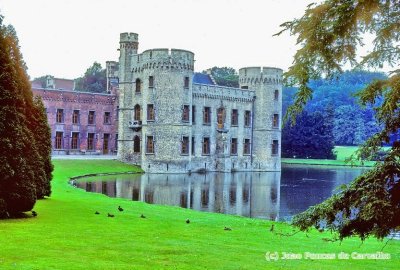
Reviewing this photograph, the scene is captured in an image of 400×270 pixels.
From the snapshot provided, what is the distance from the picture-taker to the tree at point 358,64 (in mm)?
6090

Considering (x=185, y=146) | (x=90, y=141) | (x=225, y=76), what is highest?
(x=225, y=76)

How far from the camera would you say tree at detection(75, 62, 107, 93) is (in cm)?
7244

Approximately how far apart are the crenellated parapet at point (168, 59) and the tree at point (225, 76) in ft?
98.7

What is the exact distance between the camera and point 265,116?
50906 mm

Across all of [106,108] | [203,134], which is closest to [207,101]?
[203,134]

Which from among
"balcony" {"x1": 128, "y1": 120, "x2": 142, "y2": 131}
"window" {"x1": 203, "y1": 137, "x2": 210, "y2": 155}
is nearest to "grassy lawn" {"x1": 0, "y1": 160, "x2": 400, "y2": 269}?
"balcony" {"x1": 128, "y1": 120, "x2": 142, "y2": 131}

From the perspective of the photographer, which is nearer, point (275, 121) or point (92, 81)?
point (275, 121)

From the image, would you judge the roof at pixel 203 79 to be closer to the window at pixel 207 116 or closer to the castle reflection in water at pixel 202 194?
the window at pixel 207 116

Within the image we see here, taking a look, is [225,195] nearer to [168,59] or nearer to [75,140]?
[168,59]

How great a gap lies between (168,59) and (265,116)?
13.5m

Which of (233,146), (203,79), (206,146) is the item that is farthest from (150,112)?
(203,79)

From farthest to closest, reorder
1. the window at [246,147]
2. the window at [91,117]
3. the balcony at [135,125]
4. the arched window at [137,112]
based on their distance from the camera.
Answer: the window at [246,147], the window at [91,117], the arched window at [137,112], the balcony at [135,125]

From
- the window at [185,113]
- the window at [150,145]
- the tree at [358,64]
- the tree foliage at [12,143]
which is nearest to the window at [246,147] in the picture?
the window at [185,113]

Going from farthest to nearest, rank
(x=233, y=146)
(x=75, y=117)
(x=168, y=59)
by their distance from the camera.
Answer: (x=233, y=146) → (x=75, y=117) → (x=168, y=59)
